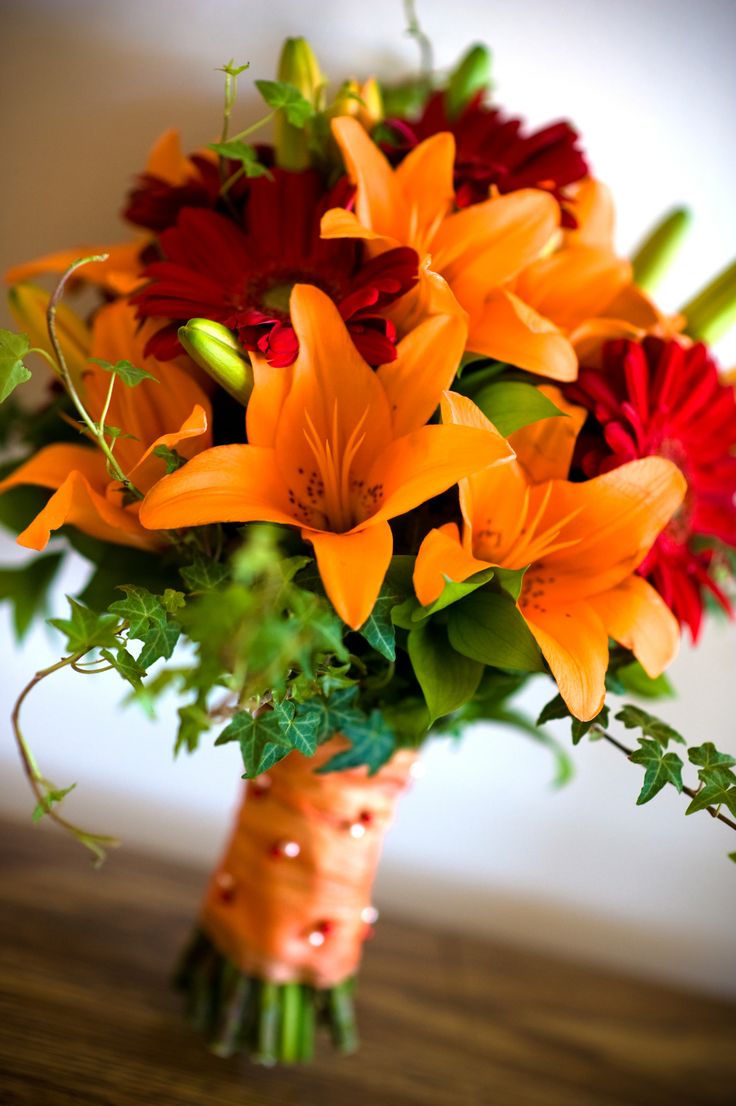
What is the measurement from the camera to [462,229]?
1.73 ft

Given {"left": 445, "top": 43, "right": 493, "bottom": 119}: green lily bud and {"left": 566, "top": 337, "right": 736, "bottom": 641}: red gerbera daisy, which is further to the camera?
{"left": 445, "top": 43, "right": 493, "bottom": 119}: green lily bud

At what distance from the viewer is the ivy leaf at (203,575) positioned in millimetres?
450

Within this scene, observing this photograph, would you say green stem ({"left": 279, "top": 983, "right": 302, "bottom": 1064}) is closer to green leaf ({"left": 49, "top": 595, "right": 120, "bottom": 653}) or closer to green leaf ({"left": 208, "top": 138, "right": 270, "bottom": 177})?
green leaf ({"left": 49, "top": 595, "right": 120, "bottom": 653})

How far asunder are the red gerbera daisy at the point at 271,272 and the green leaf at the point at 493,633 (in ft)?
0.47

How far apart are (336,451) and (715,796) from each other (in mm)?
267

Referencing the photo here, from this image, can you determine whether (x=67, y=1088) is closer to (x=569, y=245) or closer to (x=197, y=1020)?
(x=197, y=1020)

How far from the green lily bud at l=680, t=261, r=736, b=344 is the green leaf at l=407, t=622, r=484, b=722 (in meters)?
0.32

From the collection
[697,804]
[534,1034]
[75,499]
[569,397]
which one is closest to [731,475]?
[569,397]

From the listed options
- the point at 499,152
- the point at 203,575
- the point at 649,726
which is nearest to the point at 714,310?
the point at 499,152

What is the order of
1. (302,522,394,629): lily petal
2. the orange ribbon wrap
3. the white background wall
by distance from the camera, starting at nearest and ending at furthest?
1. (302,522,394,629): lily petal
2. the orange ribbon wrap
3. the white background wall

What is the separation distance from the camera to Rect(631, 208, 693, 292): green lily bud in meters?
0.68

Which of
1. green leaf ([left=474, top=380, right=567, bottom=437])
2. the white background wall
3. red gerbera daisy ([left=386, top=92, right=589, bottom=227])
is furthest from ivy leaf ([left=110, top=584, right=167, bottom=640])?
the white background wall

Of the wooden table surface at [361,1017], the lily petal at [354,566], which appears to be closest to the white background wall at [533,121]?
the wooden table surface at [361,1017]

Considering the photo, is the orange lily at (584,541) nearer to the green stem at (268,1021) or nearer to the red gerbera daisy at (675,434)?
the red gerbera daisy at (675,434)
